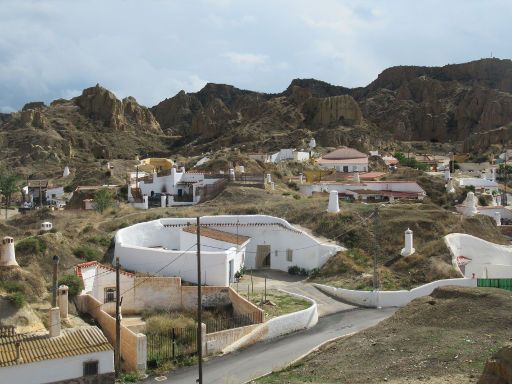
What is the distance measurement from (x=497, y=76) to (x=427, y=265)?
6261 inches

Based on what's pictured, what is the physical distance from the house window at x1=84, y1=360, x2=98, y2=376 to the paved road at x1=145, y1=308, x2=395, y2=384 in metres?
1.81

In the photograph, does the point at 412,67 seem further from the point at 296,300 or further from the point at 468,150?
the point at 296,300

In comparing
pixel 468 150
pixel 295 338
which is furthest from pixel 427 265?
pixel 468 150

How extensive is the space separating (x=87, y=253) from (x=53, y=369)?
1157cm

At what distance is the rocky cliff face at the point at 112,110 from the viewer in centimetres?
11925

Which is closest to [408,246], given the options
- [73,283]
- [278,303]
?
[278,303]

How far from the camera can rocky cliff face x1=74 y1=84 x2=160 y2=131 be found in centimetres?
11925

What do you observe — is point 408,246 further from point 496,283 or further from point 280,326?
point 280,326

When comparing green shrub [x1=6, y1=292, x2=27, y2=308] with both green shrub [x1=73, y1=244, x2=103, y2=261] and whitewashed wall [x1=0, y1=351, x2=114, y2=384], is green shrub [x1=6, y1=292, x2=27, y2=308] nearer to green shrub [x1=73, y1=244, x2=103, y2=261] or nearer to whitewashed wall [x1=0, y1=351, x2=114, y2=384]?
whitewashed wall [x1=0, y1=351, x2=114, y2=384]

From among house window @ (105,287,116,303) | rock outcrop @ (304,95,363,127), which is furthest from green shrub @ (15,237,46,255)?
rock outcrop @ (304,95,363,127)

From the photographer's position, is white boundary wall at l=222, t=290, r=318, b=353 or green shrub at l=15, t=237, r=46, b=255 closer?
white boundary wall at l=222, t=290, r=318, b=353

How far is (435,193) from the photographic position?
49281 mm

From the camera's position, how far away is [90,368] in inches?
652

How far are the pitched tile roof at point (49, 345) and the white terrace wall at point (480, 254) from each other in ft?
59.0
